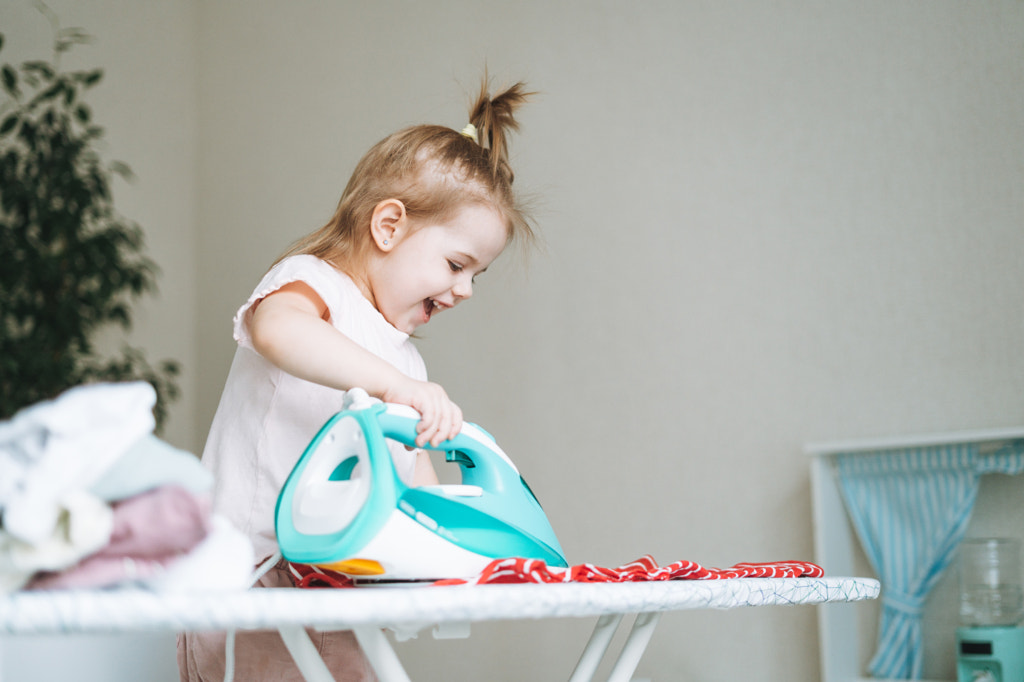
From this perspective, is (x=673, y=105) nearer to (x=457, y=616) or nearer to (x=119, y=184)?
(x=119, y=184)

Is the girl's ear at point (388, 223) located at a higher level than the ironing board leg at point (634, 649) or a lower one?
higher

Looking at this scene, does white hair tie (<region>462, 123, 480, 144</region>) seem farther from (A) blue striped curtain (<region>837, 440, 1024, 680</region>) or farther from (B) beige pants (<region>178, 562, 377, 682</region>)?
(A) blue striped curtain (<region>837, 440, 1024, 680</region>)

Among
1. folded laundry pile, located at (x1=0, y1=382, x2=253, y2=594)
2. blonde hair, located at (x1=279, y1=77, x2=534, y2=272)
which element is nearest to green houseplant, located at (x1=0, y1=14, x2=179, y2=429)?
blonde hair, located at (x1=279, y1=77, x2=534, y2=272)

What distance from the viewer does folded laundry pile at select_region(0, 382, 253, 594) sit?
1.39ft

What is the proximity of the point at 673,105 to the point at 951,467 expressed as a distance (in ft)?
3.58

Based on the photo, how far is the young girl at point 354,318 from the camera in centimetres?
85

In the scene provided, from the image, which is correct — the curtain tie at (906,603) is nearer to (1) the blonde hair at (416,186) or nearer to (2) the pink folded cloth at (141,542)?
(1) the blonde hair at (416,186)

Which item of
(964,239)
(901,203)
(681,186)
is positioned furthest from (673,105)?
(964,239)

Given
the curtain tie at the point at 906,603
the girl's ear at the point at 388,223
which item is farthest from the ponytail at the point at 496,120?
the curtain tie at the point at 906,603

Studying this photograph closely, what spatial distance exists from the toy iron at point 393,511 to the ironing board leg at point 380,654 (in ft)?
0.19

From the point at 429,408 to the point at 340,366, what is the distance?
0.10 meters

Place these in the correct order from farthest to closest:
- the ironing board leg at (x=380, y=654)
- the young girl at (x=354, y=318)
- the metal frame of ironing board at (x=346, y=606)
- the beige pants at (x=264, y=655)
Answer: the beige pants at (x=264, y=655) < the young girl at (x=354, y=318) < the ironing board leg at (x=380, y=654) < the metal frame of ironing board at (x=346, y=606)

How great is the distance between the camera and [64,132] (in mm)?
2576

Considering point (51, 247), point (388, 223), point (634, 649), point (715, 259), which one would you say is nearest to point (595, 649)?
point (634, 649)
